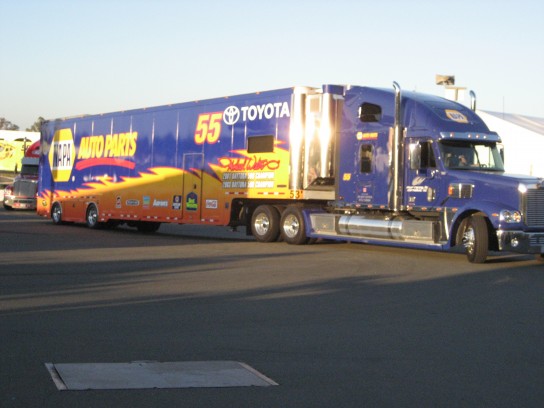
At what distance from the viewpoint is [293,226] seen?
2361 centimetres

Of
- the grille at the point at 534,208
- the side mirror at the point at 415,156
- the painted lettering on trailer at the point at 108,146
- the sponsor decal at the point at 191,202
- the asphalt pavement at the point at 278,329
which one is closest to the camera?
the asphalt pavement at the point at 278,329

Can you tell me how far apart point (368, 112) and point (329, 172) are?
1.89 m

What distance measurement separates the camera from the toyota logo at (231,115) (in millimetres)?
24669

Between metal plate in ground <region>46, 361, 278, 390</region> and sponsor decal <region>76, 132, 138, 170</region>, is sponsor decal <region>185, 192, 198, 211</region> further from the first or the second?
metal plate in ground <region>46, 361, 278, 390</region>

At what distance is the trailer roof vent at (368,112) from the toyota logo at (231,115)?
13.7 ft

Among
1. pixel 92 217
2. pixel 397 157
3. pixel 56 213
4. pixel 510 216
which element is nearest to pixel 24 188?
pixel 56 213

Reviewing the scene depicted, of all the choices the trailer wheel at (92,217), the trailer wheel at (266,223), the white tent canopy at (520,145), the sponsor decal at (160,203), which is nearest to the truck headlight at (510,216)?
the trailer wheel at (266,223)

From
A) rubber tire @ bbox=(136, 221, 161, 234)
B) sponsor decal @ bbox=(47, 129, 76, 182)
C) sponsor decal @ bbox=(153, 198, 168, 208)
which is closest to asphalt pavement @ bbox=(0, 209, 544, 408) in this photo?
sponsor decal @ bbox=(153, 198, 168, 208)

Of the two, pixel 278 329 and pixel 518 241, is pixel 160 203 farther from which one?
pixel 278 329

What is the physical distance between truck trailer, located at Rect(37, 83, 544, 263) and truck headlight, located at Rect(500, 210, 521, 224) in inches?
0.8

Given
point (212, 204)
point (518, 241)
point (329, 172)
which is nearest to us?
point (518, 241)

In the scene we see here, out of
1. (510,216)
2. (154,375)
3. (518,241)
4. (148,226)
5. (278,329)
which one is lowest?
(154,375)

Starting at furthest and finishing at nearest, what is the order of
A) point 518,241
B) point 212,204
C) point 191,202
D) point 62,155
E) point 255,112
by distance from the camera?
1. point 62,155
2. point 191,202
3. point 212,204
4. point 255,112
5. point 518,241

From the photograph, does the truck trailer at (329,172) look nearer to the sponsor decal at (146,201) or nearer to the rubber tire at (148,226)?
the sponsor decal at (146,201)
